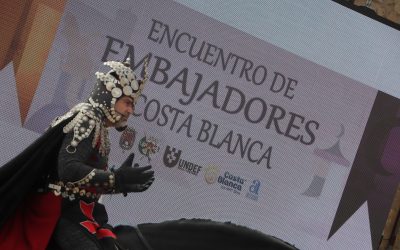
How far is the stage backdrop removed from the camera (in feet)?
21.5

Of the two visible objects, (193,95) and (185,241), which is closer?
(185,241)

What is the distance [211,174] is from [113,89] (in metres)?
2.85

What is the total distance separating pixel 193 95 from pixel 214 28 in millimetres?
475

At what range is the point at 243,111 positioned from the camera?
6910 mm

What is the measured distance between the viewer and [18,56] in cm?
653

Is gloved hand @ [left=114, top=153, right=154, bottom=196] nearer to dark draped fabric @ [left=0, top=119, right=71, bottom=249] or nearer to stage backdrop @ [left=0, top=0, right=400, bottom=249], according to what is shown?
dark draped fabric @ [left=0, top=119, right=71, bottom=249]

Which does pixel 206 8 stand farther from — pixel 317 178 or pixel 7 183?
pixel 7 183

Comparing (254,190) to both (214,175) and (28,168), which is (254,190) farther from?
(28,168)

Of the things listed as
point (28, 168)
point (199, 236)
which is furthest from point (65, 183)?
point (199, 236)

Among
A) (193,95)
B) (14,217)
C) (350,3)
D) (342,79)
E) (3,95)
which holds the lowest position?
(14,217)

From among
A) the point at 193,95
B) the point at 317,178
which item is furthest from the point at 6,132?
the point at 317,178

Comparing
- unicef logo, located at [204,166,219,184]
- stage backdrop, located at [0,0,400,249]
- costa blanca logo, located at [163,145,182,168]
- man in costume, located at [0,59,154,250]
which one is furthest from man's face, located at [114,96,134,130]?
unicef logo, located at [204,166,219,184]

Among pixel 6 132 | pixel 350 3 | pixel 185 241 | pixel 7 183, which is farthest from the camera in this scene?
pixel 350 3

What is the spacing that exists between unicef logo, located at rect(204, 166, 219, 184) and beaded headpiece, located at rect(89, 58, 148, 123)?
9.00ft
